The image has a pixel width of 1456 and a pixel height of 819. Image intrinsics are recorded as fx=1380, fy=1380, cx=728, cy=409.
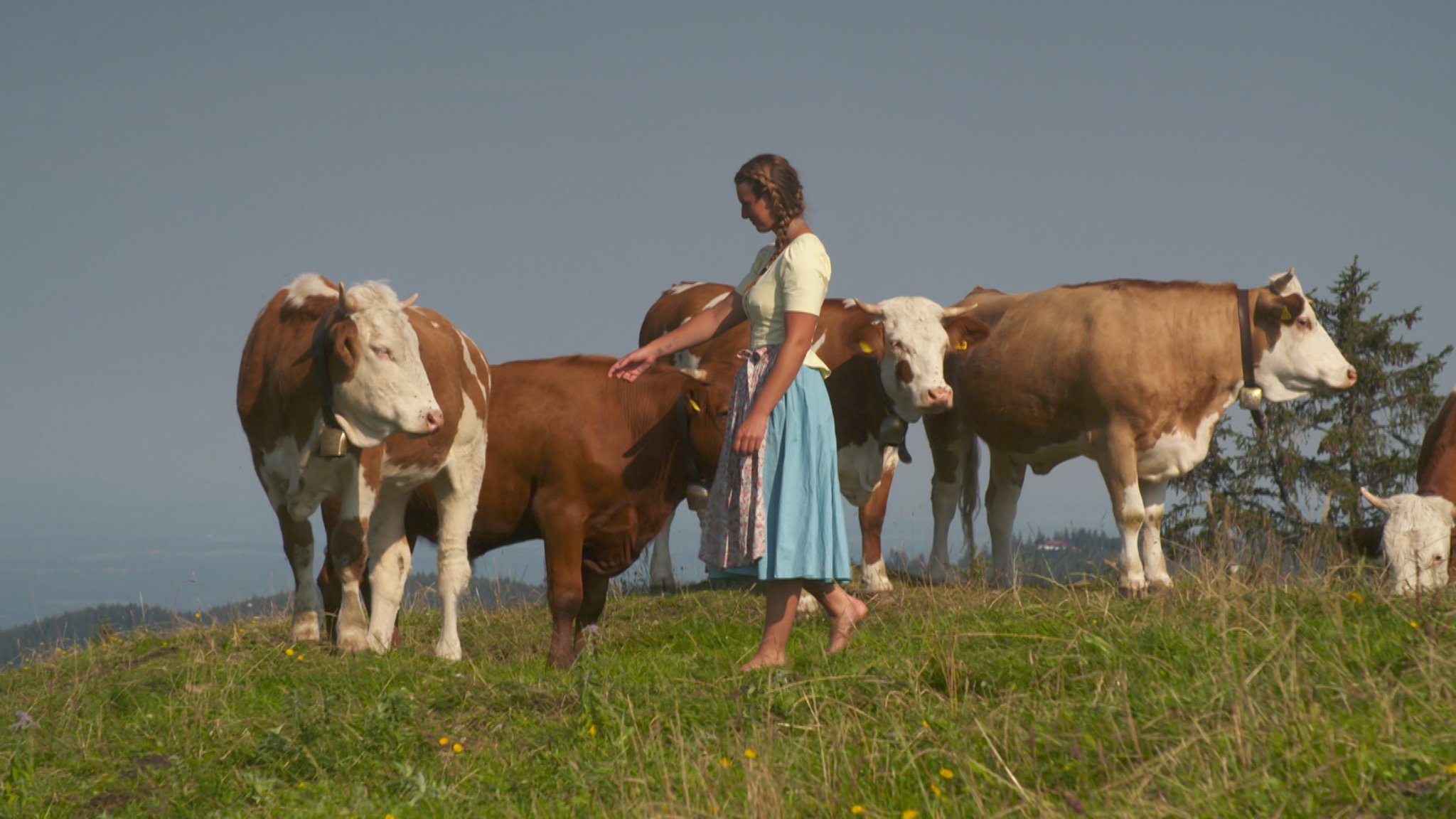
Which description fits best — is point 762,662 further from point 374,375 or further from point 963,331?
point 963,331

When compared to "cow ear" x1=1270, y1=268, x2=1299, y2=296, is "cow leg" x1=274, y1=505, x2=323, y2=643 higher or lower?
lower

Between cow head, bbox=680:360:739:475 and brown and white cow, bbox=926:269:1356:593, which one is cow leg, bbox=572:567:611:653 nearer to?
cow head, bbox=680:360:739:475

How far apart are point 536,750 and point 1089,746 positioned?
7.05 ft

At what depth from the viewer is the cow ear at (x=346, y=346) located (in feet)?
25.1

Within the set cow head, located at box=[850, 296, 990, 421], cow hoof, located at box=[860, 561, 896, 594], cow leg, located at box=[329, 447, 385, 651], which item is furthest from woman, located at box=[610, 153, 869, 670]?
cow hoof, located at box=[860, 561, 896, 594]

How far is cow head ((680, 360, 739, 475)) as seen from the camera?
7.97m

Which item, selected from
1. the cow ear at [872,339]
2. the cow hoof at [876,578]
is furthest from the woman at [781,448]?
the cow hoof at [876,578]

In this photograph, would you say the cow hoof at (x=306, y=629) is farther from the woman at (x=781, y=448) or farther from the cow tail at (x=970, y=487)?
the cow tail at (x=970, y=487)

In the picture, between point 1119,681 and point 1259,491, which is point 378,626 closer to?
point 1119,681

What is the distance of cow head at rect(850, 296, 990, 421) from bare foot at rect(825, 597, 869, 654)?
3.70 m

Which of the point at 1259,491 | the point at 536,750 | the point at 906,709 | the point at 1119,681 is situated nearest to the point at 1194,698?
the point at 1119,681

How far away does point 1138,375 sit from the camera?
420 inches

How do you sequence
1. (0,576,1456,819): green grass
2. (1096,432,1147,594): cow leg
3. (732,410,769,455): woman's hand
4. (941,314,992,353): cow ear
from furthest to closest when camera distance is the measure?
(941,314,992,353): cow ear < (1096,432,1147,594): cow leg < (732,410,769,455): woman's hand < (0,576,1456,819): green grass

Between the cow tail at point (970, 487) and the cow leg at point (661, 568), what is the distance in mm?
2733
